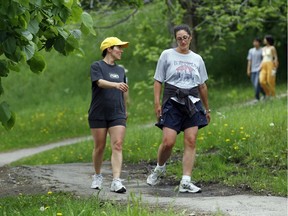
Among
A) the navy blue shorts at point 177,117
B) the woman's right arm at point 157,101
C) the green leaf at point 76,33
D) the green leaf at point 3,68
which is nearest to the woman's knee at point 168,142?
the navy blue shorts at point 177,117

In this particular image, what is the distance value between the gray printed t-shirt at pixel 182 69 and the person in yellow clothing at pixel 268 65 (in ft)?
33.5

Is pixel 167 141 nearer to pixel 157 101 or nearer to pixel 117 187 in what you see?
pixel 157 101

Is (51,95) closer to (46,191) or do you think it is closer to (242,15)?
(242,15)

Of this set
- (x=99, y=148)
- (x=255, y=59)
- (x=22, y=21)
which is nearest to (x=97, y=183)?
(x=99, y=148)

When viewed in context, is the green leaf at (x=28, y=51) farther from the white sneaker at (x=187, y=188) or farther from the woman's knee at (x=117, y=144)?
the white sneaker at (x=187, y=188)

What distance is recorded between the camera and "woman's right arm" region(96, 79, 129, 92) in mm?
8578

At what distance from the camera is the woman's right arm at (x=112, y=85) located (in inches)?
338

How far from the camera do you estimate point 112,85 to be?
28.4 feet

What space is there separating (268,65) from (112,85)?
11.1 meters

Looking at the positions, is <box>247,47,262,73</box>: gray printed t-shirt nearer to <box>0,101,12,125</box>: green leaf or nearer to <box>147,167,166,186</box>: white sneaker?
<box>147,167,166,186</box>: white sneaker

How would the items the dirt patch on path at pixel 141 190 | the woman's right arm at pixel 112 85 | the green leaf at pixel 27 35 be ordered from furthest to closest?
the woman's right arm at pixel 112 85
the dirt patch on path at pixel 141 190
the green leaf at pixel 27 35

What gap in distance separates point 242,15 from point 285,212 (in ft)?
46.2

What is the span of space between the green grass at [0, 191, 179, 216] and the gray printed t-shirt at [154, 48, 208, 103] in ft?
6.06

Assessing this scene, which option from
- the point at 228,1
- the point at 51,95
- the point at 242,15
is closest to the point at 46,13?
the point at 228,1
